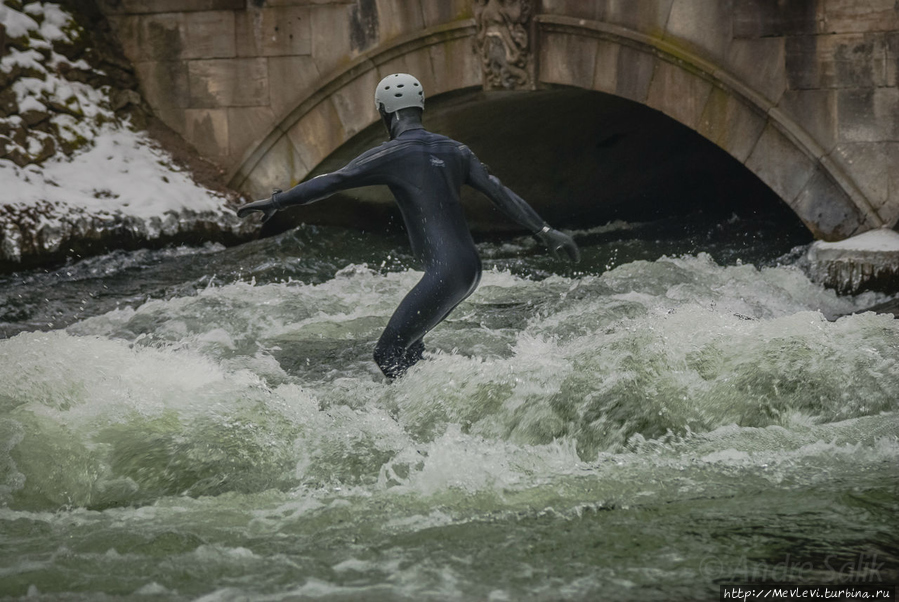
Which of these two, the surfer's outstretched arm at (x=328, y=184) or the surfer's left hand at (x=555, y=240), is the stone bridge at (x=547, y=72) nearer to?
the surfer's left hand at (x=555, y=240)

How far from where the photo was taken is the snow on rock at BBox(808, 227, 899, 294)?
774 centimetres

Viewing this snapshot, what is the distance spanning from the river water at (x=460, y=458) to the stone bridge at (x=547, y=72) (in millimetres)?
1384

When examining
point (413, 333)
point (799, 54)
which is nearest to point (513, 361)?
point (413, 333)

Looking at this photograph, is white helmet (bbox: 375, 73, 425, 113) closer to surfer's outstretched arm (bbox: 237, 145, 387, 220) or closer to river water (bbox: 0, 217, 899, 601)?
surfer's outstretched arm (bbox: 237, 145, 387, 220)

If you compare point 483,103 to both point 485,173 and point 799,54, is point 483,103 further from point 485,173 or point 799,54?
point 485,173

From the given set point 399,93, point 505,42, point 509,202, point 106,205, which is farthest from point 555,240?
point 106,205

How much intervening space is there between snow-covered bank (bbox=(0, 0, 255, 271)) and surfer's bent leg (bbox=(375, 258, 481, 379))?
16.5 feet

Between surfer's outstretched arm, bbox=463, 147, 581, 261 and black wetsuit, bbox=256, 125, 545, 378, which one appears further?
surfer's outstretched arm, bbox=463, 147, 581, 261

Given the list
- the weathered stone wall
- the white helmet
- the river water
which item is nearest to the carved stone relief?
the weathered stone wall

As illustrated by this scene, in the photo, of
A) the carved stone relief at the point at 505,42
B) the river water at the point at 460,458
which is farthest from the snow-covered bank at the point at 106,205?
the carved stone relief at the point at 505,42

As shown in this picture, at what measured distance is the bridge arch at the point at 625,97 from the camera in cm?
818

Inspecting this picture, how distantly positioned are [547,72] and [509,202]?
419 centimetres

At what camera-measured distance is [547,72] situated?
903cm

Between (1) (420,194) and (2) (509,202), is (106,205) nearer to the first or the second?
(1) (420,194)
